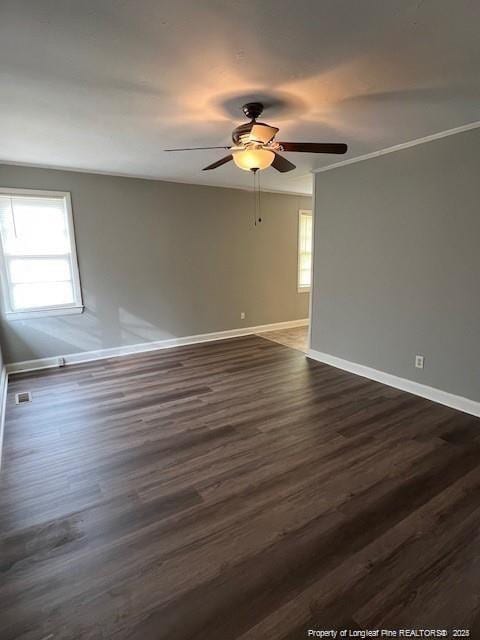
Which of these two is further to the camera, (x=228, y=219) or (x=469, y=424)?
(x=228, y=219)

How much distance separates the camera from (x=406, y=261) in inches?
135

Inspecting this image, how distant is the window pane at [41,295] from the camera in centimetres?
419

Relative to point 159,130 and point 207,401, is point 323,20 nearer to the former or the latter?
point 159,130

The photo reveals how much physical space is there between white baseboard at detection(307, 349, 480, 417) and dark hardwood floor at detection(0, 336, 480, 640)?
5.2 inches

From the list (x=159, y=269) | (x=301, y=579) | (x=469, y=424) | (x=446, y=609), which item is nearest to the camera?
(x=446, y=609)

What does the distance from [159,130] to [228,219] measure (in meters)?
2.67

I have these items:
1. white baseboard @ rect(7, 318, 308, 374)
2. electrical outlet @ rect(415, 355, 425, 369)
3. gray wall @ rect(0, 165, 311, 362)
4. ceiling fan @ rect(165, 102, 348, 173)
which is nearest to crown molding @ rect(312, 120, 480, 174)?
ceiling fan @ rect(165, 102, 348, 173)

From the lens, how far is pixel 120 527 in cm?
183

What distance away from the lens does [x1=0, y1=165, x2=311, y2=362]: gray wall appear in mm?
4387


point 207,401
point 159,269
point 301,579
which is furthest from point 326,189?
point 301,579

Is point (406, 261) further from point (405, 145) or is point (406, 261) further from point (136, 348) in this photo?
point (136, 348)

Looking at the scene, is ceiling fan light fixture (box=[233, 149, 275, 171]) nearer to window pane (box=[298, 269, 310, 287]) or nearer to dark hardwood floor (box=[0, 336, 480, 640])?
dark hardwood floor (box=[0, 336, 480, 640])

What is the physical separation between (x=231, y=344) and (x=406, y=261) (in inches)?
115

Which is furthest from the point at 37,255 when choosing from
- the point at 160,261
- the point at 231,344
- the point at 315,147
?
the point at 315,147
